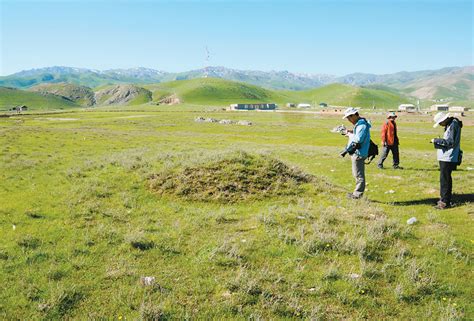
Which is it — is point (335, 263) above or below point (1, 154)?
below

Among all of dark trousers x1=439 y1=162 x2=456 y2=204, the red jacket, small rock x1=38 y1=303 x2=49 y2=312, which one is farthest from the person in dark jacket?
small rock x1=38 y1=303 x2=49 y2=312

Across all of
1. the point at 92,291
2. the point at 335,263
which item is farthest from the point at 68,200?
the point at 335,263

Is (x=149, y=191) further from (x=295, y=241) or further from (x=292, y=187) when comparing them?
(x=295, y=241)

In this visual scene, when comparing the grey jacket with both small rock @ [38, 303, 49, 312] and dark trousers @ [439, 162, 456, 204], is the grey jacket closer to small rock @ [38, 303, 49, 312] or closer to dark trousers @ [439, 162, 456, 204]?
dark trousers @ [439, 162, 456, 204]

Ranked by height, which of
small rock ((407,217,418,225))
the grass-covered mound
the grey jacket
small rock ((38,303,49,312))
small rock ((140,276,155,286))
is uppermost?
the grey jacket

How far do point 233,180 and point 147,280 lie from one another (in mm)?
7966

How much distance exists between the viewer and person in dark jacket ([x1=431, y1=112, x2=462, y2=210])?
12125mm

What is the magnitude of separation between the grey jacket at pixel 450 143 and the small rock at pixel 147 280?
10.5 metres

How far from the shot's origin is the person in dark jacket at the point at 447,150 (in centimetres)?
1212

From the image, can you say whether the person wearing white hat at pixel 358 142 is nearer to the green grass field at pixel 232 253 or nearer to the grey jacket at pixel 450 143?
the green grass field at pixel 232 253

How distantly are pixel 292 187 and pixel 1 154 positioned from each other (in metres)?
26.6

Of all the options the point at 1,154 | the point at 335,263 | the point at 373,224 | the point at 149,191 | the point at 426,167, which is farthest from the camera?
the point at 1,154

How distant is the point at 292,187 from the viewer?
15539 mm

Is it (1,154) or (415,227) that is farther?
(1,154)
